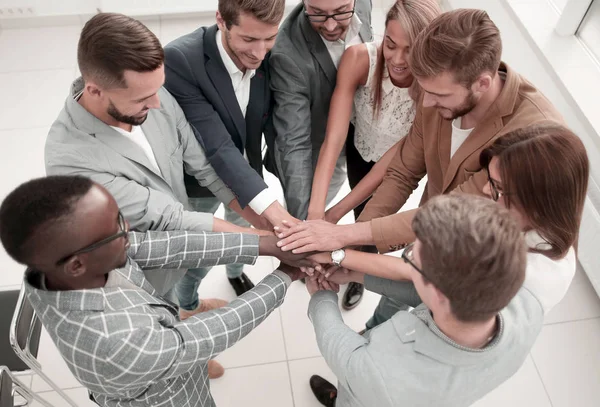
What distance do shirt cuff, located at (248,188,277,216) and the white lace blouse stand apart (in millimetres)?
515

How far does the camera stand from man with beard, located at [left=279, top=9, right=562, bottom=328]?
1.50 metres

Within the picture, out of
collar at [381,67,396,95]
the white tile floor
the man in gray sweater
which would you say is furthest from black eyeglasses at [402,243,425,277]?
the white tile floor

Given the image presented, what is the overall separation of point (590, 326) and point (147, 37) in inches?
106

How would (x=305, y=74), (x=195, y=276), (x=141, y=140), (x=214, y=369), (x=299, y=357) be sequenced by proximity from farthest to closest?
(x=299, y=357), (x=214, y=369), (x=195, y=276), (x=305, y=74), (x=141, y=140)

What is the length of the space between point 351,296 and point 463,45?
164 centimetres

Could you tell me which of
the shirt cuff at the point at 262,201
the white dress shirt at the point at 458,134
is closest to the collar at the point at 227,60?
the shirt cuff at the point at 262,201

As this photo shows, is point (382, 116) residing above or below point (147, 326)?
above

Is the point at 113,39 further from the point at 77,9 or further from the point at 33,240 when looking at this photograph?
the point at 77,9

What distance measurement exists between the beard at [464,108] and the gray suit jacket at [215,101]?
A: 725mm

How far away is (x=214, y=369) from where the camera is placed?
2506 millimetres

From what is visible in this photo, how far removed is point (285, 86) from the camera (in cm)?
197

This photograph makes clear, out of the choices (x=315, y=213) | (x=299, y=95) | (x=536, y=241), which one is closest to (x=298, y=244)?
(x=315, y=213)

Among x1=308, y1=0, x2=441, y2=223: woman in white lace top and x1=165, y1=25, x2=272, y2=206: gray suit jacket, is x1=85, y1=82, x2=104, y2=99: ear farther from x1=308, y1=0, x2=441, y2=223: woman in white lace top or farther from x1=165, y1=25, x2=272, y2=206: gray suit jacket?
x1=308, y1=0, x2=441, y2=223: woman in white lace top

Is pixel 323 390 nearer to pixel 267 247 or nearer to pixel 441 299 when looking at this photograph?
pixel 267 247
